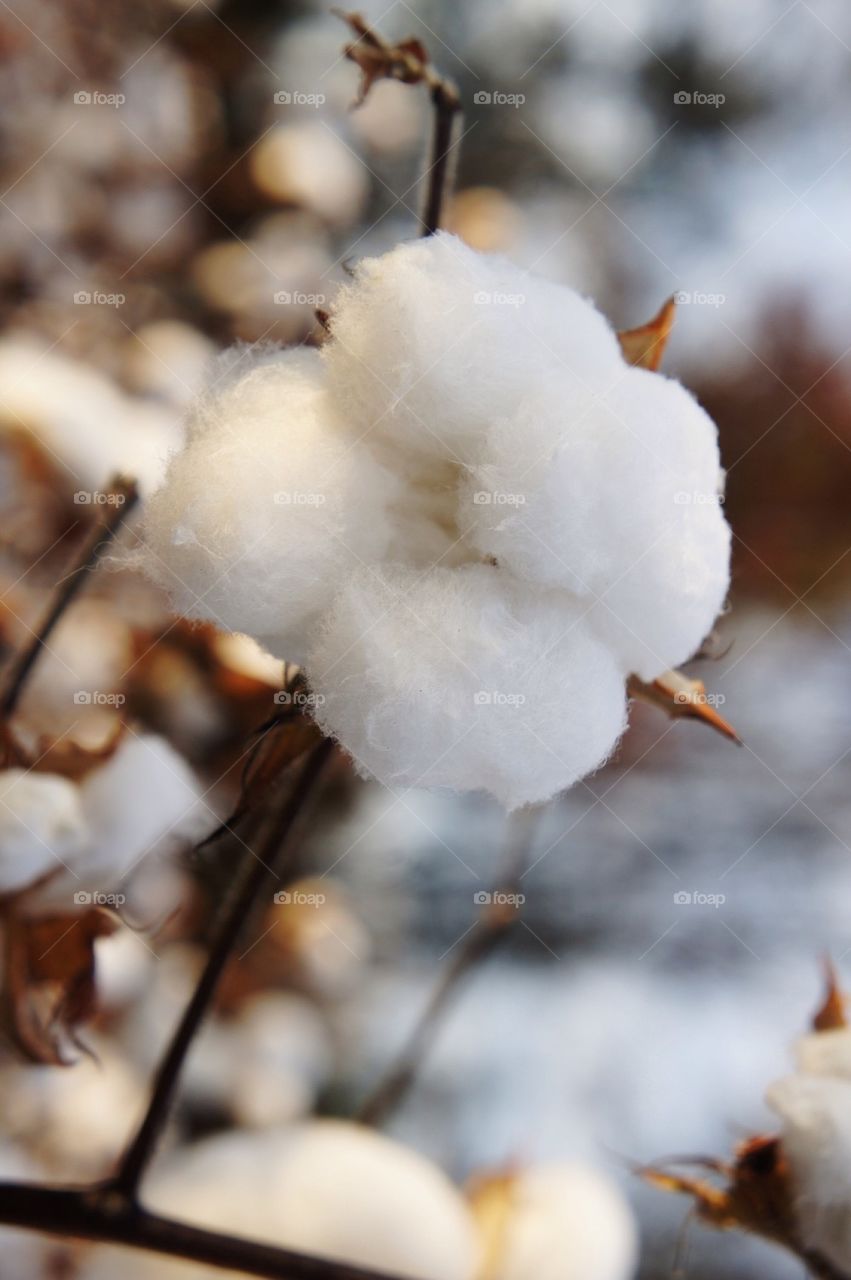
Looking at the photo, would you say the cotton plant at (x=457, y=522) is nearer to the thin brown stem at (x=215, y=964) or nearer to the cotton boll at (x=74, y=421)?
the thin brown stem at (x=215, y=964)

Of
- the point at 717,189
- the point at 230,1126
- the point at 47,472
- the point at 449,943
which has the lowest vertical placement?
the point at 230,1126

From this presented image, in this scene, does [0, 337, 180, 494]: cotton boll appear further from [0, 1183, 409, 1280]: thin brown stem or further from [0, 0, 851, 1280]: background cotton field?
[0, 1183, 409, 1280]: thin brown stem

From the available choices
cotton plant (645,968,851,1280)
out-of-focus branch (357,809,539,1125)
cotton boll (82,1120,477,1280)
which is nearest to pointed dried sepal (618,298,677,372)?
cotton plant (645,968,851,1280)

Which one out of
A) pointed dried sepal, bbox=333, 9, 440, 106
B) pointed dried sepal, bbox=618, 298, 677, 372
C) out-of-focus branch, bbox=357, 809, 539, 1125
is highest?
pointed dried sepal, bbox=333, 9, 440, 106

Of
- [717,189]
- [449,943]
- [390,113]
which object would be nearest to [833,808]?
[449,943]

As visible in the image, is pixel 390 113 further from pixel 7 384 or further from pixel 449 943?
pixel 449 943

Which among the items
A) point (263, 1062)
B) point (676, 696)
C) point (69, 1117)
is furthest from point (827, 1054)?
point (263, 1062)

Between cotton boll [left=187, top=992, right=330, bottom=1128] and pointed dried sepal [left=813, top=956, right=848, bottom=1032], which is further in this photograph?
cotton boll [left=187, top=992, right=330, bottom=1128]
